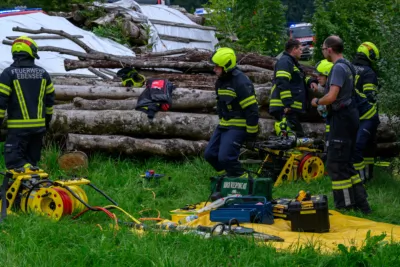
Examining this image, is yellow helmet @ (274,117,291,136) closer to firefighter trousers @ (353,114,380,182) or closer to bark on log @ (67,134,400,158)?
firefighter trousers @ (353,114,380,182)

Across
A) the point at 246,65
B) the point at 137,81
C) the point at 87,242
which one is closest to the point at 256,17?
the point at 246,65

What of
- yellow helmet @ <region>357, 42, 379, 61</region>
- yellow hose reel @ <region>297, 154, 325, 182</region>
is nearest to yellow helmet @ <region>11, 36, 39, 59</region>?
yellow hose reel @ <region>297, 154, 325, 182</region>

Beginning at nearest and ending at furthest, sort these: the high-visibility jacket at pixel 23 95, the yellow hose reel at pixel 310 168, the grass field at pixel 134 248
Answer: the grass field at pixel 134 248, the high-visibility jacket at pixel 23 95, the yellow hose reel at pixel 310 168

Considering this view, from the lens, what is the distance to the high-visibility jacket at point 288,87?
33.4 feet

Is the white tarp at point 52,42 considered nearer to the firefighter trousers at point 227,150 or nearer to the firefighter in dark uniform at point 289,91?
the firefighter in dark uniform at point 289,91

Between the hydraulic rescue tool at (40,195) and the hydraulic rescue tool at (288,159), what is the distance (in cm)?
303

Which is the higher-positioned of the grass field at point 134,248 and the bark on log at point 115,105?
the bark on log at point 115,105

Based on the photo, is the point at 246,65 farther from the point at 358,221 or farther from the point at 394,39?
the point at 358,221

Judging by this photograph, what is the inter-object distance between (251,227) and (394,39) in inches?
141

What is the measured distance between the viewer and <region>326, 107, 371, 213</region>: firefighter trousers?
7887 millimetres

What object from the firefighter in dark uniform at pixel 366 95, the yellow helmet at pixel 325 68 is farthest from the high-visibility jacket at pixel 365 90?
the yellow helmet at pixel 325 68

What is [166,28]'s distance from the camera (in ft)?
70.7

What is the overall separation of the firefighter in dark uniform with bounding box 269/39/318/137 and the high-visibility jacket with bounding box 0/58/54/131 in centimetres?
359

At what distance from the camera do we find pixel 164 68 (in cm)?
1362
